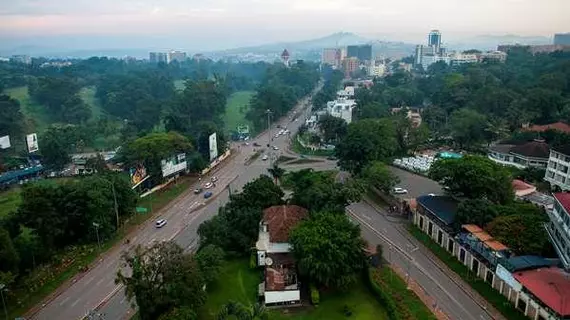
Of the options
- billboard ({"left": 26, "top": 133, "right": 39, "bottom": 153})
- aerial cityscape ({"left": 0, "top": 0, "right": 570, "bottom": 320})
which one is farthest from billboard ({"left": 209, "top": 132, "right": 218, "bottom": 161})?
billboard ({"left": 26, "top": 133, "right": 39, "bottom": 153})

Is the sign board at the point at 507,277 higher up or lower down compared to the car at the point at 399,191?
higher up

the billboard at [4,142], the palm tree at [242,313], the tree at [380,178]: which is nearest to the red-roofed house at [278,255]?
the palm tree at [242,313]

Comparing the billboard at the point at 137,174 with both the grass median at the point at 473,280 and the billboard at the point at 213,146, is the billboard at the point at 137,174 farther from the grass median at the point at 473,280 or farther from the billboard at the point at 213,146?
the grass median at the point at 473,280

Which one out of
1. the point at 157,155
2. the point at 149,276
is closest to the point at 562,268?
the point at 149,276

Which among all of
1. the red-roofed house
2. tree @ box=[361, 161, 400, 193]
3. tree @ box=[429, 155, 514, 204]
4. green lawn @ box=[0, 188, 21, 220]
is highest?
tree @ box=[429, 155, 514, 204]

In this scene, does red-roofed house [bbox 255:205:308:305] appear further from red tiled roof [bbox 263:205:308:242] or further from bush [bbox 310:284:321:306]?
bush [bbox 310:284:321:306]
